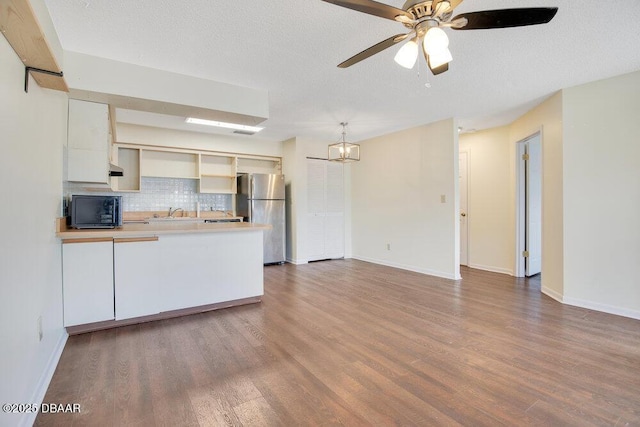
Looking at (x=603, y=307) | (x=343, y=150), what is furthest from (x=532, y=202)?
(x=343, y=150)

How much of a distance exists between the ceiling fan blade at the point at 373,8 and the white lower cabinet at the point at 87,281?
8.79 ft

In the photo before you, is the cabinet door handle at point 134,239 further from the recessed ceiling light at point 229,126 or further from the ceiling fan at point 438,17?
the ceiling fan at point 438,17

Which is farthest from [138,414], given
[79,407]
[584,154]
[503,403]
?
[584,154]

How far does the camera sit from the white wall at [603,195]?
2988mm

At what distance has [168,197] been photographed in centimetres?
534

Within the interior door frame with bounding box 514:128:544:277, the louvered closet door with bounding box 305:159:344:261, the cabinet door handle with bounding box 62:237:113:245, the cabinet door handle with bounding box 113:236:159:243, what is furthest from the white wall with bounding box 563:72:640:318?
Answer: the cabinet door handle with bounding box 62:237:113:245

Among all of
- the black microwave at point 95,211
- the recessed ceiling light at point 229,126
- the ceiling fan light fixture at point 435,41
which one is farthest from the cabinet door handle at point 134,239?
the ceiling fan light fixture at point 435,41

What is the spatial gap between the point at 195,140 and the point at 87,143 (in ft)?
8.73

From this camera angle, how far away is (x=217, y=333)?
2646mm

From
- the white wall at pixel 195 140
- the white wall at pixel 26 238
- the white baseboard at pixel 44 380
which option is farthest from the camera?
the white wall at pixel 195 140

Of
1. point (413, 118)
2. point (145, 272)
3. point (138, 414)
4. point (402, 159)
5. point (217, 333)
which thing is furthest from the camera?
point (402, 159)

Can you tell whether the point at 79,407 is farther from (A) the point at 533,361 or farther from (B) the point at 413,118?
(B) the point at 413,118

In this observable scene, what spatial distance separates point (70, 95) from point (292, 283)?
10.5 feet

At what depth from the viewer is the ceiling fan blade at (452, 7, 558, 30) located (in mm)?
1528
